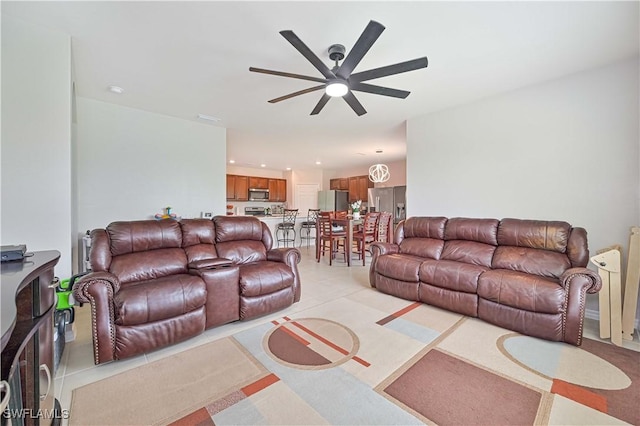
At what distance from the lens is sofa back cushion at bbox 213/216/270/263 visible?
10.1 feet

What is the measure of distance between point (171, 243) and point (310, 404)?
2.07m

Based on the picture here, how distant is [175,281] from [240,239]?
1.08 metres

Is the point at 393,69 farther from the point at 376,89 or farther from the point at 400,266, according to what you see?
the point at 400,266

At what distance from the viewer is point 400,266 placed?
328cm

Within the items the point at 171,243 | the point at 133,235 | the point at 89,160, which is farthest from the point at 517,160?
the point at 89,160

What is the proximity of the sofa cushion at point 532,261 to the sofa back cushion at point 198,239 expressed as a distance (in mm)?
3134

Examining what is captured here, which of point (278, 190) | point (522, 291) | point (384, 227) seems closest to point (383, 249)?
point (522, 291)

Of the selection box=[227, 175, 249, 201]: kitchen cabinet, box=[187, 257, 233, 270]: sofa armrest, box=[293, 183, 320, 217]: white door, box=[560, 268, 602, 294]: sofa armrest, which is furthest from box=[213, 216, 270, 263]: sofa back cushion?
box=[293, 183, 320, 217]: white door

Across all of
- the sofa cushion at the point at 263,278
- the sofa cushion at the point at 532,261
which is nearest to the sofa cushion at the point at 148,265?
the sofa cushion at the point at 263,278

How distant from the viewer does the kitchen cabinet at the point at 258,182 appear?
916 centimetres

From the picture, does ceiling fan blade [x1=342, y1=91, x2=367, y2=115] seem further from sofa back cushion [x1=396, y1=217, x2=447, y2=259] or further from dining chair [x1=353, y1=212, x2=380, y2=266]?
dining chair [x1=353, y1=212, x2=380, y2=266]

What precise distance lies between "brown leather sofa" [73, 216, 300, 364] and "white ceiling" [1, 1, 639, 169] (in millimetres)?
1626

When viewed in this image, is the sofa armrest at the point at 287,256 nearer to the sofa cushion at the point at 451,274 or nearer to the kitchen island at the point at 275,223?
the sofa cushion at the point at 451,274

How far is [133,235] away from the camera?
99.6 inches
